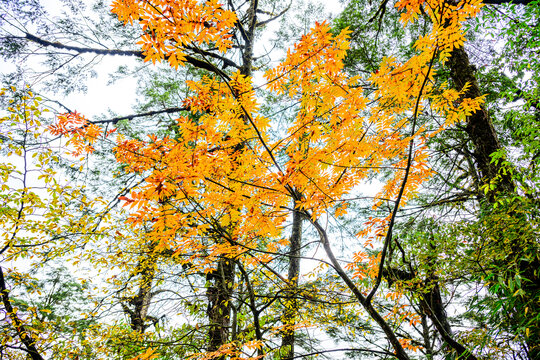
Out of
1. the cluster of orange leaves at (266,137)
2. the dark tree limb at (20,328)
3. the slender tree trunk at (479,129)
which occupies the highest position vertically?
the slender tree trunk at (479,129)

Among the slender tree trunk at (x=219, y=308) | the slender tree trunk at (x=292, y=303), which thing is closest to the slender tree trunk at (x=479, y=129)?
the slender tree trunk at (x=292, y=303)

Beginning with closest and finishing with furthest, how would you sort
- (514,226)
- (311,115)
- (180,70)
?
(514,226) → (311,115) → (180,70)

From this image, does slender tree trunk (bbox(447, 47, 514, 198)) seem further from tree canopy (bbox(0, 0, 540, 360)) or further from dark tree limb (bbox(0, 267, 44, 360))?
dark tree limb (bbox(0, 267, 44, 360))

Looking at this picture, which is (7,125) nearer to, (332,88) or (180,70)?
(180,70)

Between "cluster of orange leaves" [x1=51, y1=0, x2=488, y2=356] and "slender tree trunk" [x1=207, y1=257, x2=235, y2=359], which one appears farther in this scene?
"slender tree trunk" [x1=207, y1=257, x2=235, y2=359]

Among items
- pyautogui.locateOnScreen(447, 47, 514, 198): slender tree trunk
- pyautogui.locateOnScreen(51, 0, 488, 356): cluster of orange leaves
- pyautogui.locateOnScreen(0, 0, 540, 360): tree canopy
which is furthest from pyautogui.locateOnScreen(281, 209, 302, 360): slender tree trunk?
pyautogui.locateOnScreen(447, 47, 514, 198): slender tree trunk

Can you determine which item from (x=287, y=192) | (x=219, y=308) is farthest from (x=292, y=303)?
(x=287, y=192)

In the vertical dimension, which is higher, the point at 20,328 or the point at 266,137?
the point at 266,137

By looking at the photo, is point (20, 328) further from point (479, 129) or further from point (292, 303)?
point (479, 129)

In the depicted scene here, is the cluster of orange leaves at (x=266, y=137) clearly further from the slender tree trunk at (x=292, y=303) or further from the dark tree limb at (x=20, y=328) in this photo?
the dark tree limb at (x=20, y=328)

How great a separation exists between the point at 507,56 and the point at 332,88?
4.24 metres

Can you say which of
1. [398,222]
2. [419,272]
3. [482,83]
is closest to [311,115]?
[419,272]

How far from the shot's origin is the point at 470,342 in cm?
214

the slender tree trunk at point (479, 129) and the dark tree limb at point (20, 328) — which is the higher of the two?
the slender tree trunk at point (479, 129)
